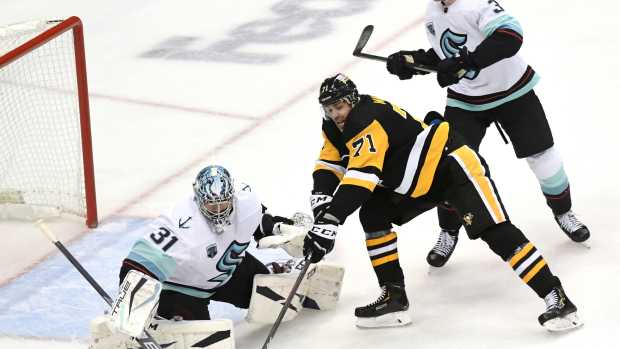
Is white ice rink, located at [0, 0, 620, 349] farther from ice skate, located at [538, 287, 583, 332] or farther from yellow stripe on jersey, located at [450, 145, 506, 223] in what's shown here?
yellow stripe on jersey, located at [450, 145, 506, 223]

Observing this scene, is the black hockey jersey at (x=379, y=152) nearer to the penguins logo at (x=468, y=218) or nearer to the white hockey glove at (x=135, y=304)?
the penguins logo at (x=468, y=218)

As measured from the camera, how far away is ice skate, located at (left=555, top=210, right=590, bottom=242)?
13.5 feet

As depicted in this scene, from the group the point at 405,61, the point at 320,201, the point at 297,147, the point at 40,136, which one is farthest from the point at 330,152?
the point at 40,136

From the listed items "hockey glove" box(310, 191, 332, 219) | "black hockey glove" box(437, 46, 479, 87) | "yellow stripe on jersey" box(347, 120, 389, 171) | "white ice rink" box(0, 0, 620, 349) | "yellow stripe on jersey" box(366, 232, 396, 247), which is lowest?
"white ice rink" box(0, 0, 620, 349)

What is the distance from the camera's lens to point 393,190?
3.73m

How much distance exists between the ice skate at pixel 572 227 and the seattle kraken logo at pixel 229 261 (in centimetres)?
114

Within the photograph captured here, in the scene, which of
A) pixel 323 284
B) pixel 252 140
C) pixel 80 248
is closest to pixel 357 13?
pixel 252 140

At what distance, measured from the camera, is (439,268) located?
4152 mm

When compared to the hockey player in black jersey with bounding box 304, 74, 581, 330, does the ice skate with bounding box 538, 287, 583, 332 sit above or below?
below

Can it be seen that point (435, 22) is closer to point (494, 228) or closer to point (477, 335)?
point (494, 228)

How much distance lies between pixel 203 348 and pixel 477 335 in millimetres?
819

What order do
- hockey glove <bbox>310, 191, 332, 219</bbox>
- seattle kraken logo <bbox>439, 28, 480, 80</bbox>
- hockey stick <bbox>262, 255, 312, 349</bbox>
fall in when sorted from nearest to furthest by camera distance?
1. hockey stick <bbox>262, 255, 312, 349</bbox>
2. hockey glove <bbox>310, 191, 332, 219</bbox>
3. seattle kraken logo <bbox>439, 28, 480, 80</bbox>

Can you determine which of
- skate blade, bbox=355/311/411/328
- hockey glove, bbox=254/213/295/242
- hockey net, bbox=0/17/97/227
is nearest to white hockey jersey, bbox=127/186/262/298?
hockey glove, bbox=254/213/295/242

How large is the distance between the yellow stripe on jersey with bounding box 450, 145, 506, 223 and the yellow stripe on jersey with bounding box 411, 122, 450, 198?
0.05 metres
